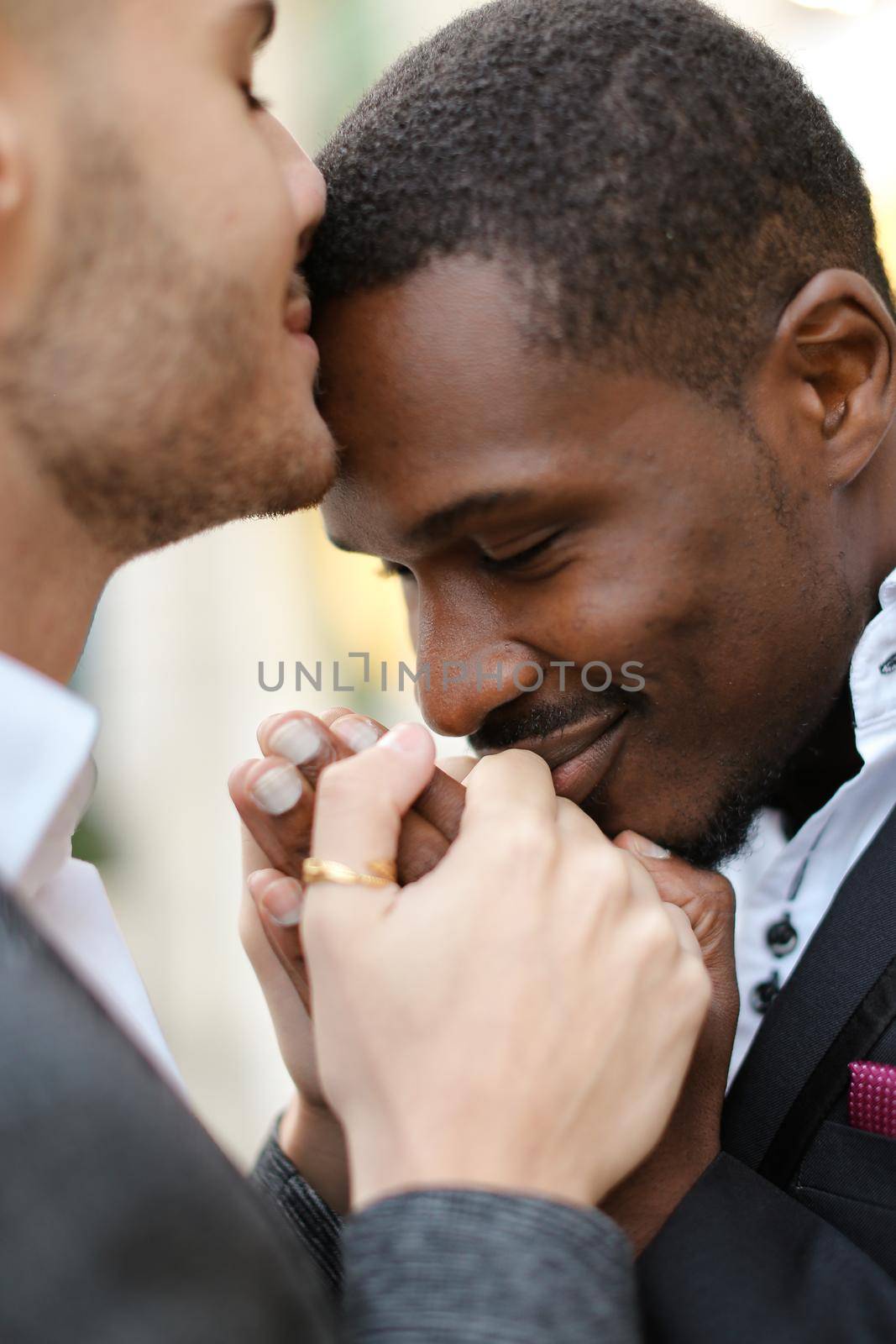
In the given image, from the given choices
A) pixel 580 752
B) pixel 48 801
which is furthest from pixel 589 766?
pixel 48 801

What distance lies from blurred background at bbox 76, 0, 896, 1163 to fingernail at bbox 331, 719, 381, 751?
14.5ft

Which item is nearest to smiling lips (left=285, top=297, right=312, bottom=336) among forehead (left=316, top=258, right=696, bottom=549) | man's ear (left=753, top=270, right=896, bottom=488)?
forehead (left=316, top=258, right=696, bottom=549)

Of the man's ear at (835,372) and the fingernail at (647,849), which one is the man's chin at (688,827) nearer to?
the fingernail at (647,849)

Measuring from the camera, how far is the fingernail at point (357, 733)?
174 centimetres

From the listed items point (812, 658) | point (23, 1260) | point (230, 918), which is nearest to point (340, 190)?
point (812, 658)

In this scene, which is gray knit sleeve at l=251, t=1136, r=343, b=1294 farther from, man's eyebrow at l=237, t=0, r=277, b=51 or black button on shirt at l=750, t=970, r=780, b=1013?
man's eyebrow at l=237, t=0, r=277, b=51

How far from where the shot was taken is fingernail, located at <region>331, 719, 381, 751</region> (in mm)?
1744

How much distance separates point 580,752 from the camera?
6.41 feet

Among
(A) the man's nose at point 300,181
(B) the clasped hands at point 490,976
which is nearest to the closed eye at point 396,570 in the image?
(B) the clasped hands at point 490,976

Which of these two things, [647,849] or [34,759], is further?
Result: [647,849]

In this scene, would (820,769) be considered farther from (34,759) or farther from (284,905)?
(34,759)

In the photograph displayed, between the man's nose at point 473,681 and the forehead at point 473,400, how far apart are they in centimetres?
22

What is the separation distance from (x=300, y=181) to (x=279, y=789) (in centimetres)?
85

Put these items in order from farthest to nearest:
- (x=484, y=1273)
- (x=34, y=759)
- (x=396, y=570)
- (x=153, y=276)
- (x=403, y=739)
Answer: (x=396, y=570) < (x=403, y=739) < (x=153, y=276) < (x=34, y=759) < (x=484, y=1273)
